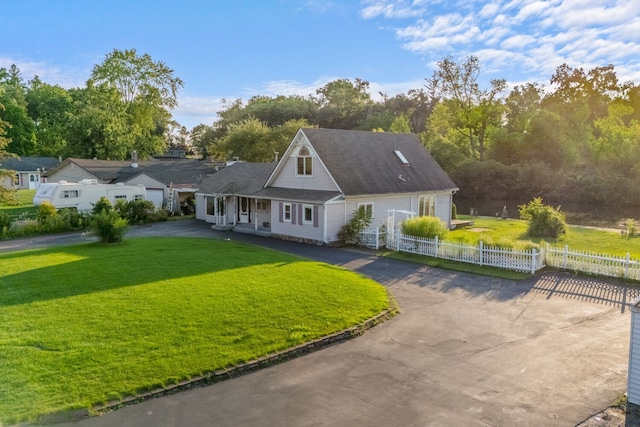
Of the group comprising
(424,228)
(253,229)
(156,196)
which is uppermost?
(156,196)

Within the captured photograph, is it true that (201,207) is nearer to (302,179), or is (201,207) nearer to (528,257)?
(302,179)

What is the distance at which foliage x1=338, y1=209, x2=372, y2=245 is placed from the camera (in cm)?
2255

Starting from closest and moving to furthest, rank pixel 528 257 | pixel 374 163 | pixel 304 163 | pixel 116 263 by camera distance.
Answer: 1. pixel 528 257
2. pixel 116 263
3. pixel 304 163
4. pixel 374 163

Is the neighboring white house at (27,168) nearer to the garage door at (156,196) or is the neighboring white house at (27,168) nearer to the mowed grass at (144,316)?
the garage door at (156,196)

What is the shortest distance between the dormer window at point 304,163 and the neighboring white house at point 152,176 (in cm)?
1350

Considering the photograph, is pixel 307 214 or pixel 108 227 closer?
pixel 108 227

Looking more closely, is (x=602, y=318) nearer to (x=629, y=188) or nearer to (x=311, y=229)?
(x=311, y=229)

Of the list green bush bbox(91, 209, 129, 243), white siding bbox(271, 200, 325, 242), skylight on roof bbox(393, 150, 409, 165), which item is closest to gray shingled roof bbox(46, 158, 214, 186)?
white siding bbox(271, 200, 325, 242)

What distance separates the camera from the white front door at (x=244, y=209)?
97.7ft

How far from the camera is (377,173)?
25.6 meters

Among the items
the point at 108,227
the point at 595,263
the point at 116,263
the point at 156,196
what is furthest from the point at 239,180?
the point at 595,263

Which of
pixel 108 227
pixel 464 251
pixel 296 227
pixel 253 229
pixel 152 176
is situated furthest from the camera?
pixel 152 176

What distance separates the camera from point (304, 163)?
82.1 ft

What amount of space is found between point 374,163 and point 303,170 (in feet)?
14.1
